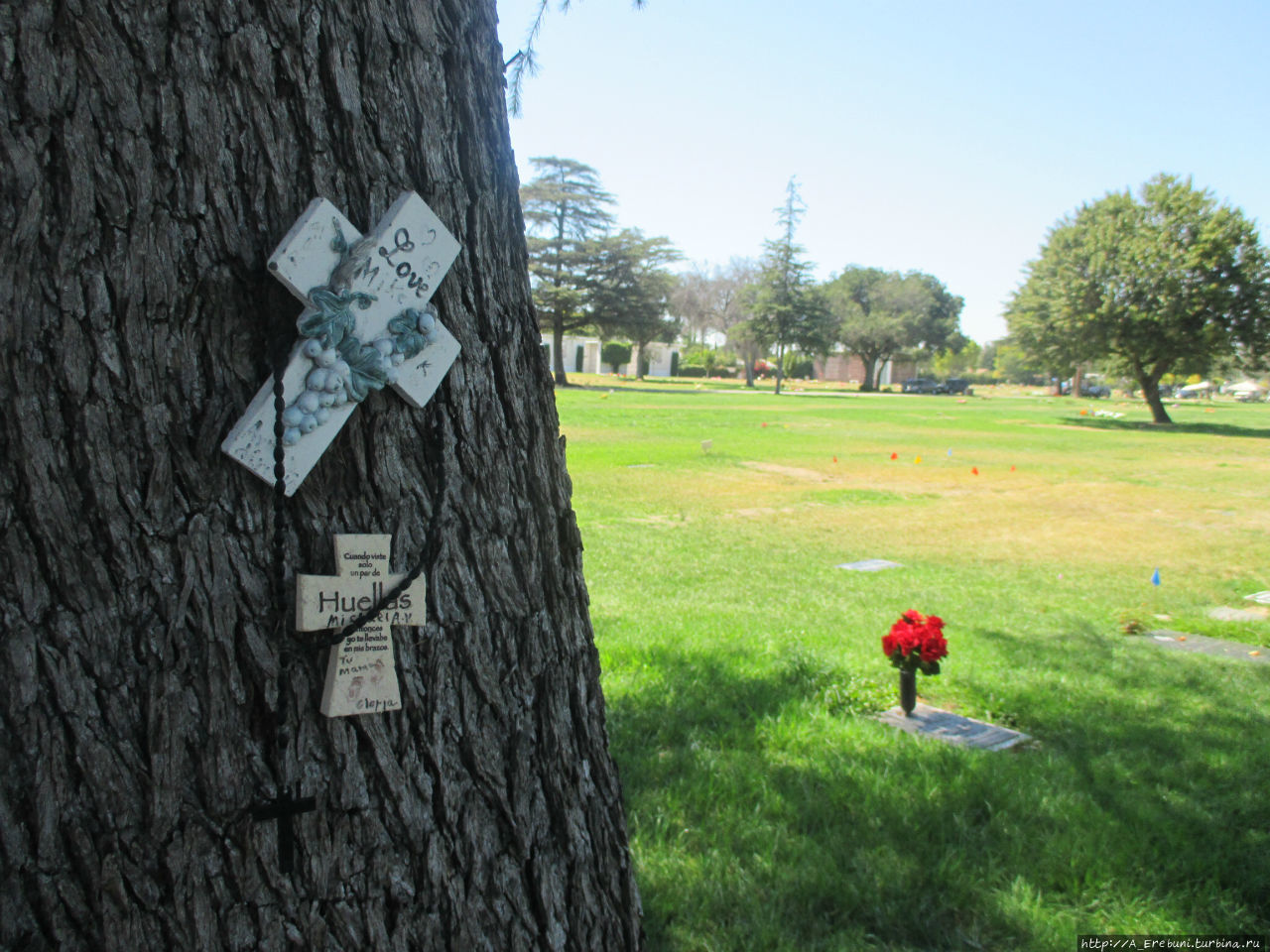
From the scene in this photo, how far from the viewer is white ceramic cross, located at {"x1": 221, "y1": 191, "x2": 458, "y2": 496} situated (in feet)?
4.17

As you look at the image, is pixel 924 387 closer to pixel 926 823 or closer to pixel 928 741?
pixel 928 741

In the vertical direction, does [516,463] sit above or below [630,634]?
above

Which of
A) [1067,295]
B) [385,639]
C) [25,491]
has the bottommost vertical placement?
[385,639]

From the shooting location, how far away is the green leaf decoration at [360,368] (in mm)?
1334

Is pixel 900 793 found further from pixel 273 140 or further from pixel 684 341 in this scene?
pixel 684 341

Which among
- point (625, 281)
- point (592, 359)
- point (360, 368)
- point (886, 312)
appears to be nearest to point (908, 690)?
point (360, 368)

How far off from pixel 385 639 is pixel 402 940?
0.50 meters

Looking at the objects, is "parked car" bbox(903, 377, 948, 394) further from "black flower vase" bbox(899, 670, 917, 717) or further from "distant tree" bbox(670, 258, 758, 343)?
"black flower vase" bbox(899, 670, 917, 717)

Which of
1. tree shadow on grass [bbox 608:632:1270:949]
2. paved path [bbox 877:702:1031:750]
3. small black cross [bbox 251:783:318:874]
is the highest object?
small black cross [bbox 251:783:318:874]

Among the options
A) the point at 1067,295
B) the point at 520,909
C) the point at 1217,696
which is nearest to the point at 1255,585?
the point at 1217,696

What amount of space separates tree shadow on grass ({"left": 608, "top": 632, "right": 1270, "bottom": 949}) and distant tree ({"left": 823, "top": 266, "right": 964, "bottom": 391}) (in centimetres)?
6869

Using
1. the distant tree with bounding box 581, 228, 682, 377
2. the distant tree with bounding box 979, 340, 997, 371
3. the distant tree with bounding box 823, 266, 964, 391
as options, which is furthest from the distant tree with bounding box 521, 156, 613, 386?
the distant tree with bounding box 979, 340, 997, 371

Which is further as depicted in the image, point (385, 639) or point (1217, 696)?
point (1217, 696)

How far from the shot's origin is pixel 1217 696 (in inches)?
192
